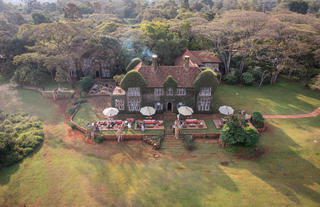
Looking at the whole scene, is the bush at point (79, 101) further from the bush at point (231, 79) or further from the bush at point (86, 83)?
the bush at point (231, 79)

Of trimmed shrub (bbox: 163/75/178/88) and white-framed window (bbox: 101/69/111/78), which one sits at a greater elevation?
trimmed shrub (bbox: 163/75/178/88)

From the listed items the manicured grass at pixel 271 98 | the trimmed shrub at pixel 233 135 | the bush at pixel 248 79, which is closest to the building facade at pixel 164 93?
the manicured grass at pixel 271 98

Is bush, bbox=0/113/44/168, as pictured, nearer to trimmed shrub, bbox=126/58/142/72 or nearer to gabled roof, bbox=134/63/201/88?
trimmed shrub, bbox=126/58/142/72

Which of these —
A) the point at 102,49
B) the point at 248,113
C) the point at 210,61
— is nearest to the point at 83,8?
the point at 102,49

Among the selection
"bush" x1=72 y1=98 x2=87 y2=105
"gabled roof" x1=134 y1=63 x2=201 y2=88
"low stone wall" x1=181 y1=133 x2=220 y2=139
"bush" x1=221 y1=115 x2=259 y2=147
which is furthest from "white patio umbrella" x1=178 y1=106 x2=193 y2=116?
"bush" x1=72 y1=98 x2=87 y2=105

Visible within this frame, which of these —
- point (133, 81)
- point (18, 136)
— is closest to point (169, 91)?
point (133, 81)

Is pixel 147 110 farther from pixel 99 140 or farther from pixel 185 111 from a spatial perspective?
pixel 99 140
